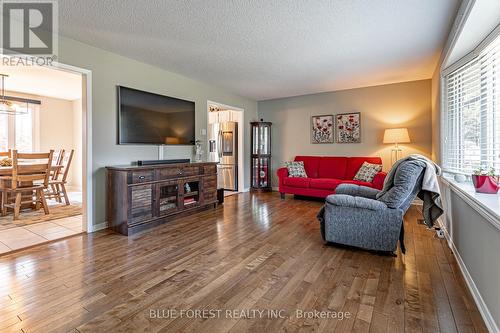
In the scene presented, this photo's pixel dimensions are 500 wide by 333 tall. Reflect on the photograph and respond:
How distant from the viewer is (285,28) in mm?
2816

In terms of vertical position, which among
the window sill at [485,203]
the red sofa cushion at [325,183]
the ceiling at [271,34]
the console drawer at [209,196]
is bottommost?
the console drawer at [209,196]

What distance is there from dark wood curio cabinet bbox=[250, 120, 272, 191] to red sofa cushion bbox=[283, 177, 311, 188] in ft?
3.71

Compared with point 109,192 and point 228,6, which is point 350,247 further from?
point 109,192

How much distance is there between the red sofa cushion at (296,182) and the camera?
17.0 feet

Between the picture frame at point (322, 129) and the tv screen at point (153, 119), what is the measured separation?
288 cm

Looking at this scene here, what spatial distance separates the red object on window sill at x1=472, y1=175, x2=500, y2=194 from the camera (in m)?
1.95

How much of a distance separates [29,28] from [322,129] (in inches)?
205

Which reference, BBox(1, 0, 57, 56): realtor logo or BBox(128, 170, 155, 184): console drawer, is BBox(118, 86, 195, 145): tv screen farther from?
BBox(1, 0, 57, 56): realtor logo

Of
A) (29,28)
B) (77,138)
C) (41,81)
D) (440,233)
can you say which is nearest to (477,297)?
(440,233)

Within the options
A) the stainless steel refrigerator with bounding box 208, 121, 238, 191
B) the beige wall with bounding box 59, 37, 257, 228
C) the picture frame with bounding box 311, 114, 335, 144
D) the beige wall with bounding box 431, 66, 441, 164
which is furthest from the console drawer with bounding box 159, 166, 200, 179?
the beige wall with bounding box 431, 66, 441, 164

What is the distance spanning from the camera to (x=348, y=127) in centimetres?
557

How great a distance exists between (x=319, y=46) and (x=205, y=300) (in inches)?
125

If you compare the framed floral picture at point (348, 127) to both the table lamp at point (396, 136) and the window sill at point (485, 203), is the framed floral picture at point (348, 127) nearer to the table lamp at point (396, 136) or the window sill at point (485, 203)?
the table lamp at point (396, 136)

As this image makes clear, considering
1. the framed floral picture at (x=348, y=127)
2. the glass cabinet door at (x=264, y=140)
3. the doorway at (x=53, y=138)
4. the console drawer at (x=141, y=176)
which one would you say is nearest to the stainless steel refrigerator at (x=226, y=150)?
the glass cabinet door at (x=264, y=140)
